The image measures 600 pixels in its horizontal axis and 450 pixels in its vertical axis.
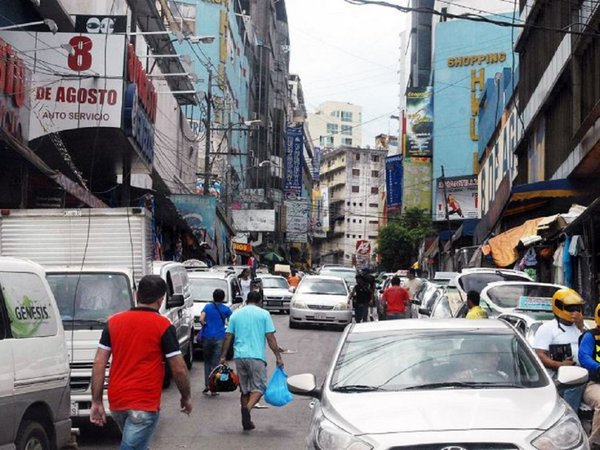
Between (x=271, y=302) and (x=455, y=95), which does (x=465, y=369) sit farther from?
(x=455, y=95)

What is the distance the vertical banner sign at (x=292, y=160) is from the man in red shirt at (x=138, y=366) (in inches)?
3904

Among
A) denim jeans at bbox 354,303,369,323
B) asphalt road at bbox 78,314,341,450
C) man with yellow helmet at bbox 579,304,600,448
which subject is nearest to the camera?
man with yellow helmet at bbox 579,304,600,448

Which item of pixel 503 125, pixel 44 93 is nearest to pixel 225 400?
pixel 44 93

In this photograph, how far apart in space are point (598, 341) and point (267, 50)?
90834mm

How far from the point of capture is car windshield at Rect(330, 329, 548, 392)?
6.88 m

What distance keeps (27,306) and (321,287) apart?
21.6 meters

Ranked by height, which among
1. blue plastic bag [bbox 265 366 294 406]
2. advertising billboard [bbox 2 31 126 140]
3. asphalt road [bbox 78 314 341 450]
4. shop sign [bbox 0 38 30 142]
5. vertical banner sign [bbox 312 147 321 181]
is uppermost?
vertical banner sign [bbox 312 147 321 181]

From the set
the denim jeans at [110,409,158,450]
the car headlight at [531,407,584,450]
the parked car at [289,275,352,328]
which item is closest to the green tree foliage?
the parked car at [289,275,352,328]

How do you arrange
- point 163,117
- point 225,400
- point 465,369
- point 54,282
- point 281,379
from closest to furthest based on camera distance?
1. point 465,369
2. point 281,379
3. point 54,282
4. point 225,400
5. point 163,117

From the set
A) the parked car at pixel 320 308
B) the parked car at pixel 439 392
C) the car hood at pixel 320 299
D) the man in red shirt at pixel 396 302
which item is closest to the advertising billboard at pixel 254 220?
the parked car at pixel 320 308

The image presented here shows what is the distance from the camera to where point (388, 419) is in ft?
19.6

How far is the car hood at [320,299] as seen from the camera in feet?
91.1

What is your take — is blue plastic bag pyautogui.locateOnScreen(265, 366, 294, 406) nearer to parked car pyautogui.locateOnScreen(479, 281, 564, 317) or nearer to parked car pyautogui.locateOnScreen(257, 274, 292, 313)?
parked car pyautogui.locateOnScreen(479, 281, 564, 317)

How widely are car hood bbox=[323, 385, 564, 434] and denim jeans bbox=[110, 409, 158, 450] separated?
125cm
